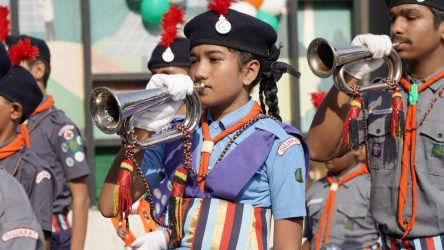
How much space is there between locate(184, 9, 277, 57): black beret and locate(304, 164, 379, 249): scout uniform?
3522mm

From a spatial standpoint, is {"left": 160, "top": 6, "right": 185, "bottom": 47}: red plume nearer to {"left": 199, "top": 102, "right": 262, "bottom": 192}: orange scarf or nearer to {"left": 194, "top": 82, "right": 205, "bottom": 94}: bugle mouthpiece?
{"left": 199, "top": 102, "right": 262, "bottom": 192}: orange scarf

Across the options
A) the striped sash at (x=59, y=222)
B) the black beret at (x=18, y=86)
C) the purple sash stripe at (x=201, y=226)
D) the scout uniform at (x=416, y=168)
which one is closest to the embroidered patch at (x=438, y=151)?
the scout uniform at (x=416, y=168)

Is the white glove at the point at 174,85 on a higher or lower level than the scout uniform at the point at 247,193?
higher

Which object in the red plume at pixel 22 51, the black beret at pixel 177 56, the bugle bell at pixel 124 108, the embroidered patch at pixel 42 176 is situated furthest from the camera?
the red plume at pixel 22 51

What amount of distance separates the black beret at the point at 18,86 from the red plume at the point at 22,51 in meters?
0.70

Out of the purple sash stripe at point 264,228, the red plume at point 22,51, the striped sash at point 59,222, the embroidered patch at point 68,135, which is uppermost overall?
the red plume at point 22,51

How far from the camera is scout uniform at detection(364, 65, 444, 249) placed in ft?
15.1

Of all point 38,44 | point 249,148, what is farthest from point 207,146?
point 38,44

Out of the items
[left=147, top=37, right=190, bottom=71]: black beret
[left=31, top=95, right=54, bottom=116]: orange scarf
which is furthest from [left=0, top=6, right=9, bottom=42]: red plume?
[left=147, top=37, right=190, bottom=71]: black beret

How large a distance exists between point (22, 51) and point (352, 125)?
259 cm

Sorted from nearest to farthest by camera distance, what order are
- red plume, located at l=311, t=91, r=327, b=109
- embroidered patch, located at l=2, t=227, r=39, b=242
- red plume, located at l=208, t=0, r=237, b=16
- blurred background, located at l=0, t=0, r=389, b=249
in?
red plume, located at l=208, t=0, r=237, b=16 → embroidered patch, located at l=2, t=227, r=39, b=242 → red plume, located at l=311, t=91, r=327, b=109 → blurred background, located at l=0, t=0, r=389, b=249

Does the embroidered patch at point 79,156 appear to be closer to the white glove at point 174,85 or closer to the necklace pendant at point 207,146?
the necklace pendant at point 207,146

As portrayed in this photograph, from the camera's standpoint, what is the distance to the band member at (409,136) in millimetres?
4617

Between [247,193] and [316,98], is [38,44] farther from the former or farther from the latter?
[247,193]
